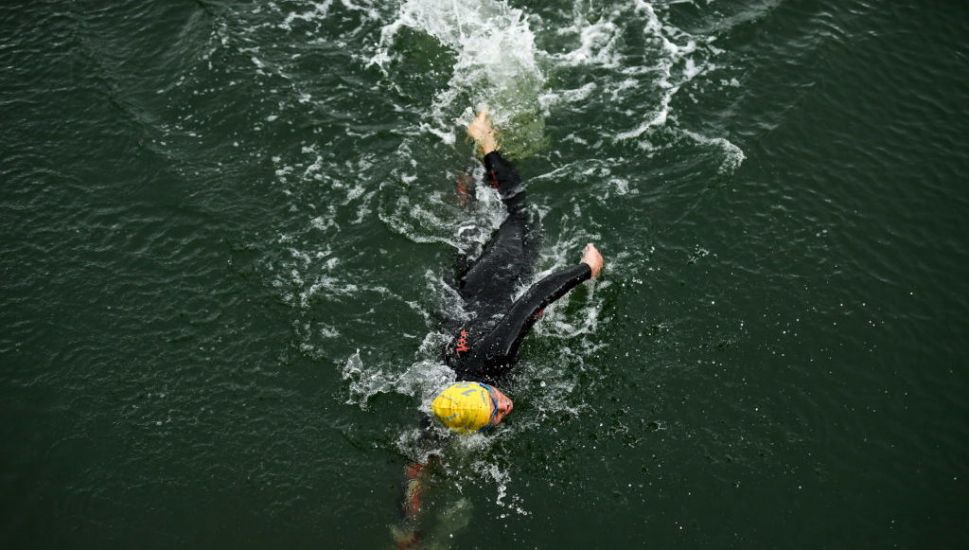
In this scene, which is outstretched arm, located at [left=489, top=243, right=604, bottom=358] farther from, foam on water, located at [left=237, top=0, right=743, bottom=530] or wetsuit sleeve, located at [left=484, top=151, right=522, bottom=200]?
wetsuit sleeve, located at [left=484, top=151, right=522, bottom=200]

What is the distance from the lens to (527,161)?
49.0 ft

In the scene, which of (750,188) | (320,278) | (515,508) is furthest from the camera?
(750,188)

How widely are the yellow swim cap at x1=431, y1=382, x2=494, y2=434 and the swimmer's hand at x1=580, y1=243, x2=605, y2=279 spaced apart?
319 cm

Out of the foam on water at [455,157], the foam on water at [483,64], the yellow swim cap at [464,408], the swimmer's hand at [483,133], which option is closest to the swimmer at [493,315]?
the yellow swim cap at [464,408]

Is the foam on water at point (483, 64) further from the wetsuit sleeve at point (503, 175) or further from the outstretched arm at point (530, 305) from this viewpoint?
the outstretched arm at point (530, 305)

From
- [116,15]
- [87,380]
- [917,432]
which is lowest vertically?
[917,432]

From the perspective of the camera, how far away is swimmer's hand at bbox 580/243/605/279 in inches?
500

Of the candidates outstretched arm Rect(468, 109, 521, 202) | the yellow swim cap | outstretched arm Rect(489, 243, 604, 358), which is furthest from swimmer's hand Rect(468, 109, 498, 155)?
the yellow swim cap

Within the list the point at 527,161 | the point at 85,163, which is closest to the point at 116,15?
the point at 85,163

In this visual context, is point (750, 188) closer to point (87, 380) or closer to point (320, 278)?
point (320, 278)

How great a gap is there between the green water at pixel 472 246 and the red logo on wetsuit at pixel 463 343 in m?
0.52

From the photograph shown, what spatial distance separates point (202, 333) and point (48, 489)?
3392 millimetres

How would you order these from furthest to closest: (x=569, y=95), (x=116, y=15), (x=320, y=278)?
1. (x=116, y=15)
2. (x=569, y=95)
3. (x=320, y=278)

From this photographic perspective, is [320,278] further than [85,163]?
No
